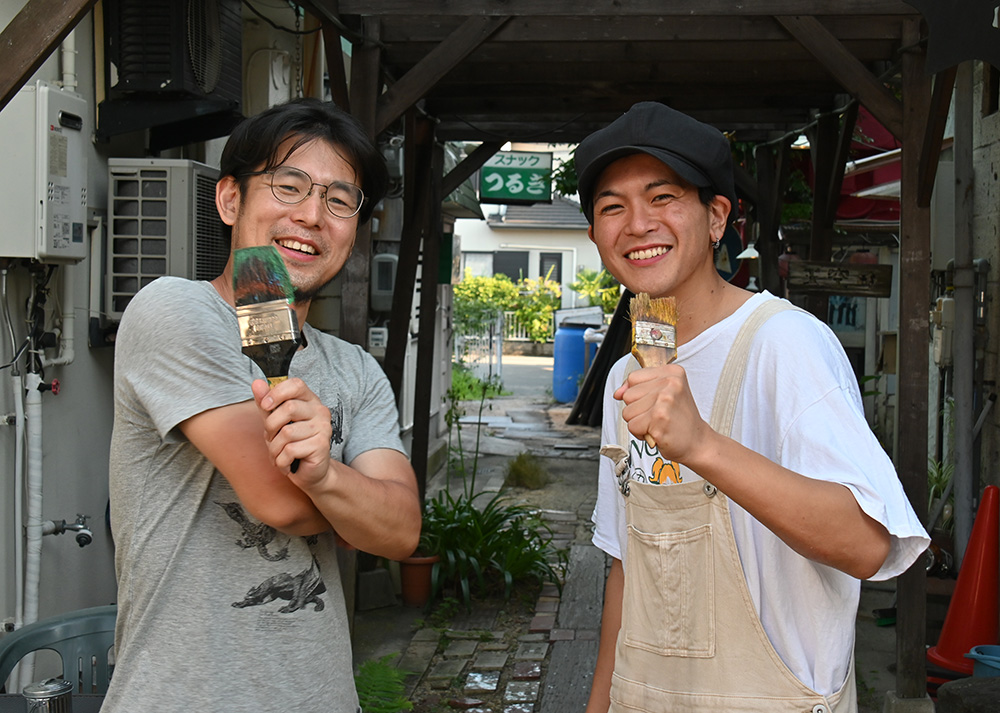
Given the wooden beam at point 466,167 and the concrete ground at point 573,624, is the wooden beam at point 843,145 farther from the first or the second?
the concrete ground at point 573,624

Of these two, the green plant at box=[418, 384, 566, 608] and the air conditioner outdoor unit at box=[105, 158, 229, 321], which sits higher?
the air conditioner outdoor unit at box=[105, 158, 229, 321]

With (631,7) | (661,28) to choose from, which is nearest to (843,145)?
(661,28)

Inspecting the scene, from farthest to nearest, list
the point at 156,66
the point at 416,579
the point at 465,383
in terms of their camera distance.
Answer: the point at 465,383 → the point at 416,579 → the point at 156,66

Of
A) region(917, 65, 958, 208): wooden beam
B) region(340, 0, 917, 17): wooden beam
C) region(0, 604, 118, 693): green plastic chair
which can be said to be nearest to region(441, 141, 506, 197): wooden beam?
region(340, 0, 917, 17): wooden beam

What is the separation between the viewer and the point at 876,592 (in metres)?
7.57

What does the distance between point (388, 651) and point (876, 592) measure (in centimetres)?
391

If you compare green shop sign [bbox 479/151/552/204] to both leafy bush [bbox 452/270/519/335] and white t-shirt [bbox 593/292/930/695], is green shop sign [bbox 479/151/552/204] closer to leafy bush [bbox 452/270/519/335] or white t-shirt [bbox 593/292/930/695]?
→ leafy bush [bbox 452/270/519/335]

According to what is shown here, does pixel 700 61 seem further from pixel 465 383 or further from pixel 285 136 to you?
pixel 465 383

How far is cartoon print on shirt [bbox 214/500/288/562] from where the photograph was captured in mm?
1773

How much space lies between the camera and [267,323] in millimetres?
1465

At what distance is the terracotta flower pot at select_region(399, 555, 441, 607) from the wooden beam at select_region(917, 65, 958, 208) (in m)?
4.05

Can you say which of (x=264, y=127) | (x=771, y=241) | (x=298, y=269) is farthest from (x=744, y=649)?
(x=771, y=241)

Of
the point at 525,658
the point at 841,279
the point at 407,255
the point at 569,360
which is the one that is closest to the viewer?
the point at 525,658

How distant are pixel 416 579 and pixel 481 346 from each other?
1542 centimetres
